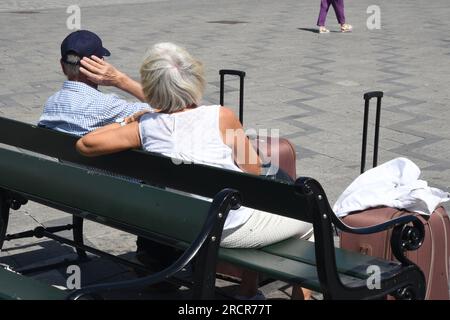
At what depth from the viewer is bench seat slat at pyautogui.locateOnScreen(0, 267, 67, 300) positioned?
8.84 feet

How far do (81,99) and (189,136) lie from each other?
2.29ft

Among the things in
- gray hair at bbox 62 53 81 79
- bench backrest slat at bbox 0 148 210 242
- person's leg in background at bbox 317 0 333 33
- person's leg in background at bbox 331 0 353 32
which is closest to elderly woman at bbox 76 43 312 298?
bench backrest slat at bbox 0 148 210 242

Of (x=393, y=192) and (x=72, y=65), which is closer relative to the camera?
(x=393, y=192)

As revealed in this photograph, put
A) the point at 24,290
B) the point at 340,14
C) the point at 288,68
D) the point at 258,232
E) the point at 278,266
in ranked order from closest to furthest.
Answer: the point at 24,290 < the point at 278,266 < the point at 258,232 < the point at 288,68 < the point at 340,14

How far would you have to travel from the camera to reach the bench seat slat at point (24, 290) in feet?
8.84

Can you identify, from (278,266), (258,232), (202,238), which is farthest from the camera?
(258,232)

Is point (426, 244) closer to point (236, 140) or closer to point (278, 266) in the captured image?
point (278, 266)

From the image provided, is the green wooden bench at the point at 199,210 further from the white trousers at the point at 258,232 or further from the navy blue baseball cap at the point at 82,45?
the navy blue baseball cap at the point at 82,45

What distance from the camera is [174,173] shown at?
2.96 m

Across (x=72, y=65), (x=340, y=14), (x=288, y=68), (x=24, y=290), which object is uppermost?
(x=72, y=65)

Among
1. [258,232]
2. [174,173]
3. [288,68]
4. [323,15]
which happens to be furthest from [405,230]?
[323,15]

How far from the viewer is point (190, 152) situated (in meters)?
3.15

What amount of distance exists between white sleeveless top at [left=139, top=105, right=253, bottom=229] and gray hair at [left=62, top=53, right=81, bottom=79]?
60 cm

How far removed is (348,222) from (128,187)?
88 cm
